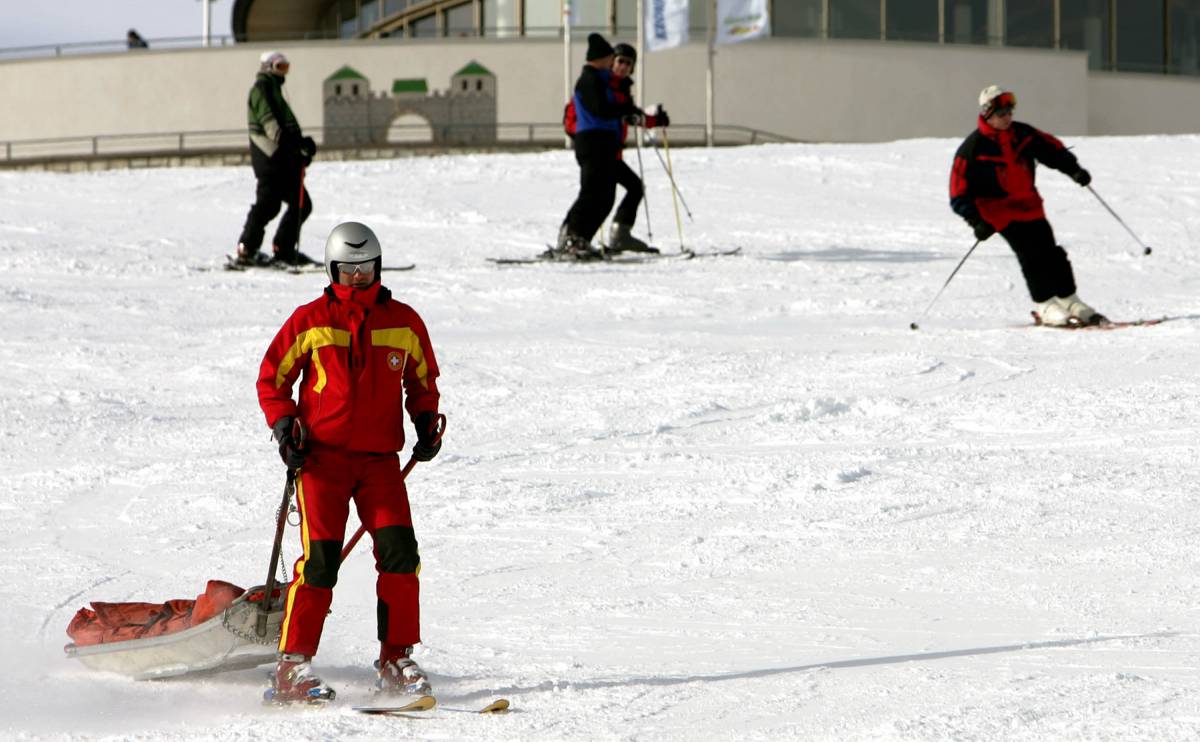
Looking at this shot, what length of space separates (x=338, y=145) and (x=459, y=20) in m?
6.40

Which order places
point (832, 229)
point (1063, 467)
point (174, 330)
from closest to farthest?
point (1063, 467) < point (174, 330) < point (832, 229)

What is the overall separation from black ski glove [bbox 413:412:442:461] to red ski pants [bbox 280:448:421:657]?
3.1 inches

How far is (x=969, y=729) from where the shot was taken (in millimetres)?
3525

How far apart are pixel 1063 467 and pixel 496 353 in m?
3.68

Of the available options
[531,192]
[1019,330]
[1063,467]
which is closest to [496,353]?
[1019,330]

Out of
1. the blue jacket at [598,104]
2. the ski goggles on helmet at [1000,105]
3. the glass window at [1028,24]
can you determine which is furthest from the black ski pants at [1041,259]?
the glass window at [1028,24]

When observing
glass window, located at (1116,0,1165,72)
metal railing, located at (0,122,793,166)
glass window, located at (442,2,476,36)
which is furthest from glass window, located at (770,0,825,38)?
glass window, located at (1116,0,1165,72)

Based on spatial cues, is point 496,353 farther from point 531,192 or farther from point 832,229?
point 531,192

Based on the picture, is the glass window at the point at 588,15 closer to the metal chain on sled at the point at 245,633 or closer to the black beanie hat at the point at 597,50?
the black beanie hat at the point at 597,50

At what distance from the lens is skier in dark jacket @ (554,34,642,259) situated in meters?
11.5

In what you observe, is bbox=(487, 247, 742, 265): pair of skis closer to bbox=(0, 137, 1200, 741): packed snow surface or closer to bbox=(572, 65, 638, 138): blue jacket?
bbox=(0, 137, 1200, 741): packed snow surface

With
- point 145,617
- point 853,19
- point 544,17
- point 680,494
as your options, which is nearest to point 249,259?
point 680,494

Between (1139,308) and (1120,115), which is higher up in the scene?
(1120,115)

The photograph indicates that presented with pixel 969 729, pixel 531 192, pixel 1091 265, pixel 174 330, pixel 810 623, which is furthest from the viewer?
pixel 531 192
